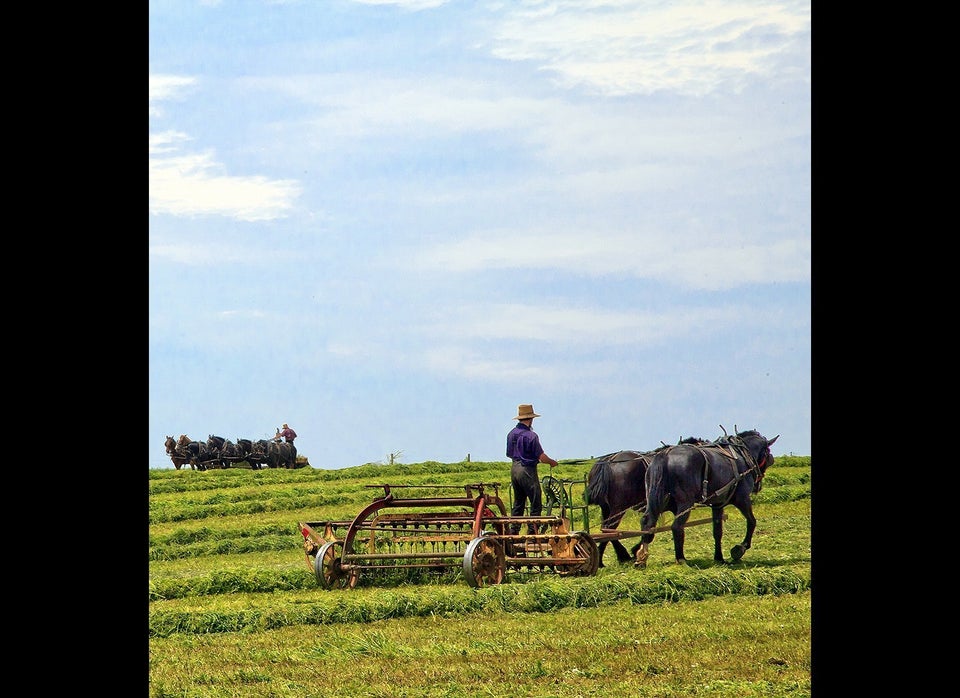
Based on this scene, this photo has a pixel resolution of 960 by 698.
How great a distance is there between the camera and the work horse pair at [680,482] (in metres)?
17.4

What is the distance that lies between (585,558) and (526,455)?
79.8 inches

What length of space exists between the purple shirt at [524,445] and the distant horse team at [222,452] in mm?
35096

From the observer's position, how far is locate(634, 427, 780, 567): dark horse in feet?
56.9

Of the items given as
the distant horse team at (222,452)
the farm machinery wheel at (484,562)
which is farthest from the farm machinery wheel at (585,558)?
the distant horse team at (222,452)

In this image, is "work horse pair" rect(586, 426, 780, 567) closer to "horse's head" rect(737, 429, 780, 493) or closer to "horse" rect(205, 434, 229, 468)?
"horse's head" rect(737, 429, 780, 493)

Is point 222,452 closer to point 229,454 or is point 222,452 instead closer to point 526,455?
point 229,454
